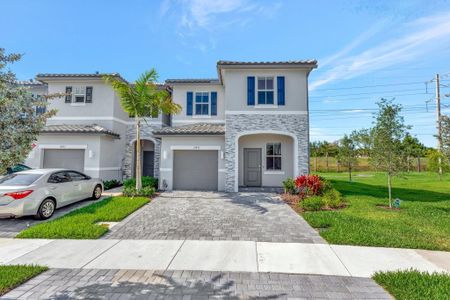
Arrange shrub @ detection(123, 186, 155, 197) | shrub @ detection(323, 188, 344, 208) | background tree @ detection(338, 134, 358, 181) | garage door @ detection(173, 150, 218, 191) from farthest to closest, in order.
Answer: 1. background tree @ detection(338, 134, 358, 181)
2. garage door @ detection(173, 150, 218, 191)
3. shrub @ detection(123, 186, 155, 197)
4. shrub @ detection(323, 188, 344, 208)

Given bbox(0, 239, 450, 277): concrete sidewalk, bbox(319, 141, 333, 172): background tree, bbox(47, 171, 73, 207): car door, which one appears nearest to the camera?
bbox(0, 239, 450, 277): concrete sidewalk

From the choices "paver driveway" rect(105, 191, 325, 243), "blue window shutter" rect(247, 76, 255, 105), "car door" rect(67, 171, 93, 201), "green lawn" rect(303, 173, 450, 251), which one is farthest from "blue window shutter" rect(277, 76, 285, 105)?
"car door" rect(67, 171, 93, 201)

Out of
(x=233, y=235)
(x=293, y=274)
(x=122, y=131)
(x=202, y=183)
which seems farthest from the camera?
(x=122, y=131)

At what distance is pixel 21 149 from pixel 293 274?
5.37m

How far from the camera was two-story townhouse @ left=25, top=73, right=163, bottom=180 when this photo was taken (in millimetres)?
14055

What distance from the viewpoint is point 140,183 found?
1196 centimetres

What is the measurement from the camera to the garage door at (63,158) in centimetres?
1427

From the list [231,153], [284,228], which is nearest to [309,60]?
[231,153]

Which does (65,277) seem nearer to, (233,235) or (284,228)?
(233,235)

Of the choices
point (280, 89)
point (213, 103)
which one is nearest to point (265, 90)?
point (280, 89)

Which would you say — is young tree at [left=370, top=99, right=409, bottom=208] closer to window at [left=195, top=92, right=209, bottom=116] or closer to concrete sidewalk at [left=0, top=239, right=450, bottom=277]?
concrete sidewalk at [left=0, top=239, right=450, bottom=277]

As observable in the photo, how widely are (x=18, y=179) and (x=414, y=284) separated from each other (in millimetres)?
10960

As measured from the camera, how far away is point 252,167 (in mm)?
Answer: 14664

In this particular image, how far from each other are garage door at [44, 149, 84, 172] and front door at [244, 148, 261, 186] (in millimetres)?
10202
